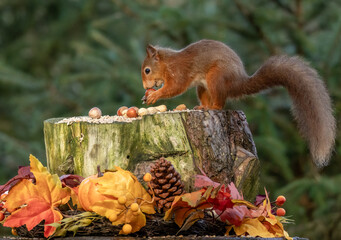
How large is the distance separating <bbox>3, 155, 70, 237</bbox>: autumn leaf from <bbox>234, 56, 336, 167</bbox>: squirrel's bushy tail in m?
0.66

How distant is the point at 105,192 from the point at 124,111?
0.48m

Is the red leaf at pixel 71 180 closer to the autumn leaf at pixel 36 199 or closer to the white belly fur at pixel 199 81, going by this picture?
the autumn leaf at pixel 36 199

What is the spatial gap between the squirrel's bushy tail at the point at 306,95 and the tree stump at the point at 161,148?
17 centimetres

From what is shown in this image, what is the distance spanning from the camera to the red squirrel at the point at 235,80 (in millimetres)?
1433

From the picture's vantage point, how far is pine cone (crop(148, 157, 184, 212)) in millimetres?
1126

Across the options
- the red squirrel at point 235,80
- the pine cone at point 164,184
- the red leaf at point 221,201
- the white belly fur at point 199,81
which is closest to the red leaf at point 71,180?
the pine cone at point 164,184

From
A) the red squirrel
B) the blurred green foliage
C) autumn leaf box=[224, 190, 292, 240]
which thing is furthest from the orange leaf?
the blurred green foliage

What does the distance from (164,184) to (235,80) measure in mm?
695

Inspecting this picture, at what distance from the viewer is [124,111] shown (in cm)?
156

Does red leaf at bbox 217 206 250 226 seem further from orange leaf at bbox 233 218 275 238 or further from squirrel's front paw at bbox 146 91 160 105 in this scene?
squirrel's front paw at bbox 146 91 160 105

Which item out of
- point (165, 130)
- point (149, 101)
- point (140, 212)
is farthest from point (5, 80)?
point (140, 212)

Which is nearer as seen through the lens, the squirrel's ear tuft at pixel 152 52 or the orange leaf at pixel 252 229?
the orange leaf at pixel 252 229

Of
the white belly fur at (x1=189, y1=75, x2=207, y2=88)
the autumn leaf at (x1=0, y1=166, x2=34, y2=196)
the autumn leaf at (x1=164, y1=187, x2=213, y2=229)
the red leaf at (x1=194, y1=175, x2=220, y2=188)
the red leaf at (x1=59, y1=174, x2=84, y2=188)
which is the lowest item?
the autumn leaf at (x1=164, y1=187, x2=213, y2=229)

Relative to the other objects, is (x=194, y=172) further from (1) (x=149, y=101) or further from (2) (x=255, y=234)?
(1) (x=149, y=101)
